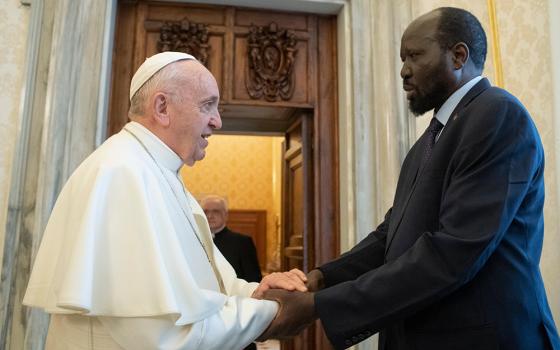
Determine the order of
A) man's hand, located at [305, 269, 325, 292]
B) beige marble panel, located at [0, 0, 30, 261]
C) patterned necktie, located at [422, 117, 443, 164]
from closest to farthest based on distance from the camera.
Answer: patterned necktie, located at [422, 117, 443, 164] < man's hand, located at [305, 269, 325, 292] < beige marble panel, located at [0, 0, 30, 261]

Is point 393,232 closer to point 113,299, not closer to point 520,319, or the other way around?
point 520,319

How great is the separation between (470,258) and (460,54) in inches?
30.8

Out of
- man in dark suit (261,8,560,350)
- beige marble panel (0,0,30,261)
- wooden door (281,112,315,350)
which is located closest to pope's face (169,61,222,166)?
man in dark suit (261,8,560,350)

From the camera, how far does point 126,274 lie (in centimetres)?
139

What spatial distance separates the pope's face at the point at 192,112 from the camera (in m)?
1.82

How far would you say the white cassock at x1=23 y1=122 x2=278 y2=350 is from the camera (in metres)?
1.35

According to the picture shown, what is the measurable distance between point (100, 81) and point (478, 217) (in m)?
2.93

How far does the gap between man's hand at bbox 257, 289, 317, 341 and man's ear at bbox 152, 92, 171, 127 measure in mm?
796

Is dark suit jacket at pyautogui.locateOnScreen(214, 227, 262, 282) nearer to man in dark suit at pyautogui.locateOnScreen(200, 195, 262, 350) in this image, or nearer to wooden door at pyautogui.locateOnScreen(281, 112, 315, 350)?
man in dark suit at pyautogui.locateOnScreen(200, 195, 262, 350)

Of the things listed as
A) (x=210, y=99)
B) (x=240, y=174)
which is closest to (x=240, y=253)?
(x=210, y=99)

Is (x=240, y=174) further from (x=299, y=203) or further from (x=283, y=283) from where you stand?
(x=283, y=283)

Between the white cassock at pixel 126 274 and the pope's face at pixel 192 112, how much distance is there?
0.18m

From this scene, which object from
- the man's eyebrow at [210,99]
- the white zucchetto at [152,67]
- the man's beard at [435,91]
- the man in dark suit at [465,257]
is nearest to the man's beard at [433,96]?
the man's beard at [435,91]

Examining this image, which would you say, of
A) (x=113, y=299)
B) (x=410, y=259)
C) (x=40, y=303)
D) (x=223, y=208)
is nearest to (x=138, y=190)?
(x=113, y=299)
